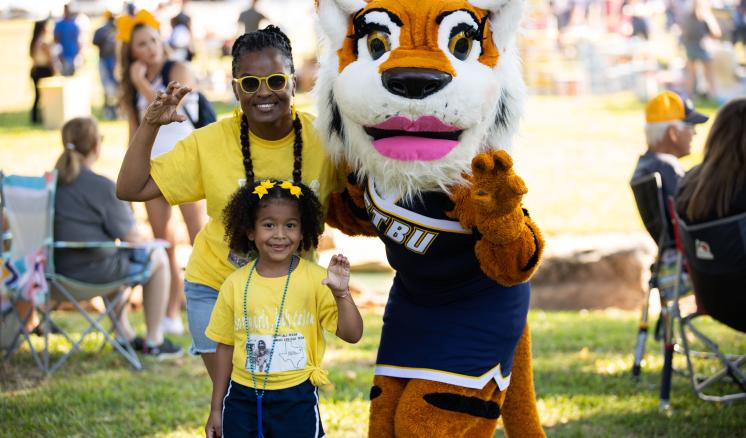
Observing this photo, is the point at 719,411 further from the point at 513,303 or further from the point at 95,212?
the point at 95,212

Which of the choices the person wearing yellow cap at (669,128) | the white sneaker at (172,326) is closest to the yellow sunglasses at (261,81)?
the person wearing yellow cap at (669,128)

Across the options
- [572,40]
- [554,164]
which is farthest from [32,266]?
[572,40]

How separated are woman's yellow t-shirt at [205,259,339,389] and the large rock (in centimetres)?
532

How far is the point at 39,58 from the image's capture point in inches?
608

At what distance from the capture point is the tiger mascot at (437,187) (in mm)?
2885

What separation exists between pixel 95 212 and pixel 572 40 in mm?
17972

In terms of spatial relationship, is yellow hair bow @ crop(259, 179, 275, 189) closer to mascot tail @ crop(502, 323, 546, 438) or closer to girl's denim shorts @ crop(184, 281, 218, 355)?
girl's denim shorts @ crop(184, 281, 218, 355)

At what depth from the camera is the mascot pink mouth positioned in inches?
115

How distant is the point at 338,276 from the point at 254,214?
0.34m

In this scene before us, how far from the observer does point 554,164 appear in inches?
516

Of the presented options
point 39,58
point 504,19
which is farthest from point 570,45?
point 504,19

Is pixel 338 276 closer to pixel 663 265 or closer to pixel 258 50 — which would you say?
pixel 258 50

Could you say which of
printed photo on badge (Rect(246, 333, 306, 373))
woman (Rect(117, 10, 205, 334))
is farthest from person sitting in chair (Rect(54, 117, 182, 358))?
printed photo on badge (Rect(246, 333, 306, 373))

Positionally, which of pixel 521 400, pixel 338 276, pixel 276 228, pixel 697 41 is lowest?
pixel 521 400
